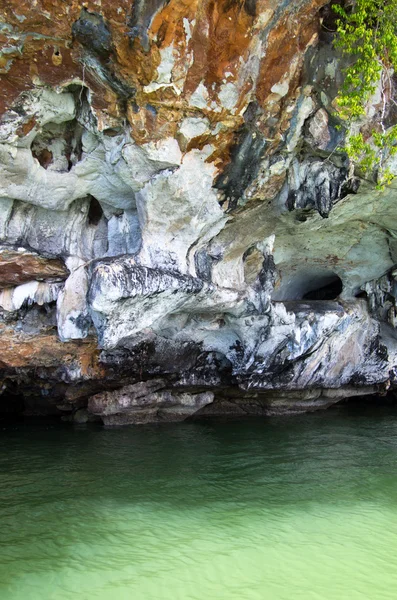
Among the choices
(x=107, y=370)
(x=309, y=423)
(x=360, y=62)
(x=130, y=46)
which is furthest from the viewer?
(x=309, y=423)

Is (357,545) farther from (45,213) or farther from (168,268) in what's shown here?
(45,213)

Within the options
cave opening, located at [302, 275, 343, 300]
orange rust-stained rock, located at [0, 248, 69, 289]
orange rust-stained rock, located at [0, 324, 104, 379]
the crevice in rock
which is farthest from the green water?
the crevice in rock

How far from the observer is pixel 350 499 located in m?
7.02

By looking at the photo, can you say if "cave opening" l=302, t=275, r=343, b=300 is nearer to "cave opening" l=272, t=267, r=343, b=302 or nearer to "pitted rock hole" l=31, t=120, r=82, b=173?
"cave opening" l=272, t=267, r=343, b=302

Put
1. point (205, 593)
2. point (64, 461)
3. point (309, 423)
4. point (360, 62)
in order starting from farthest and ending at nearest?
point (309, 423) → point (64, 461) → point (360, 62) → point (205, 593)

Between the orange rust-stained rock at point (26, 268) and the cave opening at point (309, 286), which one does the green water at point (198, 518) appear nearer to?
the orange rust-stained rock at point (26, 268)

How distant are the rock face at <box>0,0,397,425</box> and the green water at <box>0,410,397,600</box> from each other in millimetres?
1772

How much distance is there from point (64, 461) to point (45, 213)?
14.1 feet

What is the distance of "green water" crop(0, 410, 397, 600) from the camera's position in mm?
4875

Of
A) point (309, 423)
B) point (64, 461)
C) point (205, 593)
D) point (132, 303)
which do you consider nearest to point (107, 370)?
point (64, 461)

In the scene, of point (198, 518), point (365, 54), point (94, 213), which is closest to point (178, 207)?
point (94, 213)

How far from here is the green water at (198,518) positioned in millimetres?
4875

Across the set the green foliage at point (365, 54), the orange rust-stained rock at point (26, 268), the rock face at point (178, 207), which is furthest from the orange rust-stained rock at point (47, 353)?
the green foliage at point (365, 54)

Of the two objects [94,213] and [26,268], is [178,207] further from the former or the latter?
[26,268]
